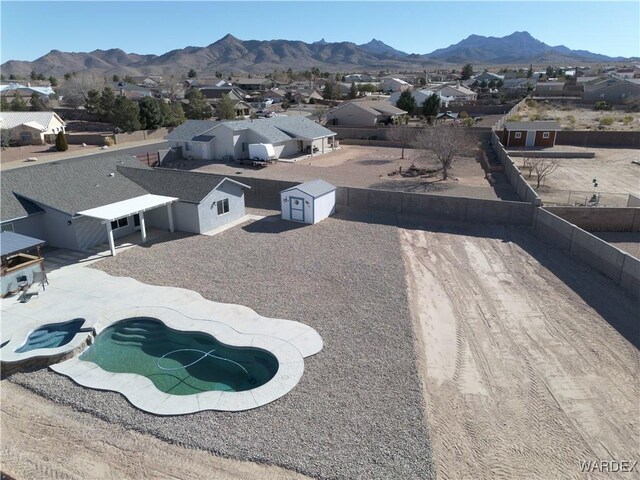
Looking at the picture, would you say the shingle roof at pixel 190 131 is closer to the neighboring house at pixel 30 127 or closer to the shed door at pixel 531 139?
the neighboring house at pixel 30 127

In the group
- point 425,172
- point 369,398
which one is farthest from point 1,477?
point 425,172

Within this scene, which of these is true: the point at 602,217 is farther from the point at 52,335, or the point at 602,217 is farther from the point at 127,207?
the point at 52,335

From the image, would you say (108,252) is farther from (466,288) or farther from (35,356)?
(466,288)

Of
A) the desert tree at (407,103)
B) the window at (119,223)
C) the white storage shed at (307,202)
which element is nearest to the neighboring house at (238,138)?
the white storage shed at (307,202)

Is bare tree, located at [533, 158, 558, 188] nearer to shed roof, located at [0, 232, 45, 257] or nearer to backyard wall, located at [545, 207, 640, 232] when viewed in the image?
backyard wall, located at [545, 207, 640, 232]

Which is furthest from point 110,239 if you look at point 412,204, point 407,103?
point 407,103

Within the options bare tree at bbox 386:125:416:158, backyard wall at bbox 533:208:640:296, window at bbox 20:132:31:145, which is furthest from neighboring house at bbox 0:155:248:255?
window at bbox 20:132:31:145
